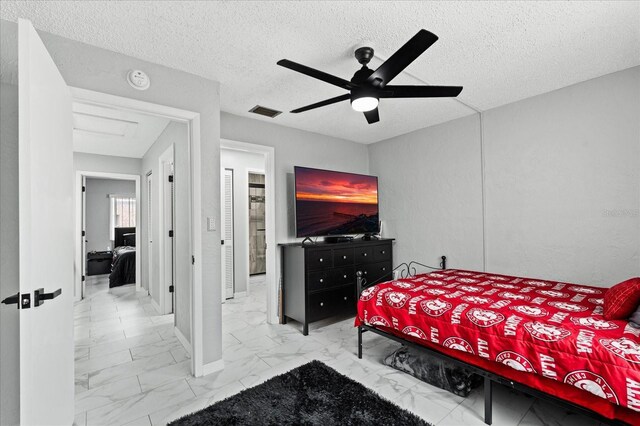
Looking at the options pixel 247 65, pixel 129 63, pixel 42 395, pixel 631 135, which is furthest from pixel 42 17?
pixel 631 135

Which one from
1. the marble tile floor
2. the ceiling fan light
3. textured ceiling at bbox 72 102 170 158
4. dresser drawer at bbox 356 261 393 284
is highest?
textured ceiling at bbox 72 102 170 158

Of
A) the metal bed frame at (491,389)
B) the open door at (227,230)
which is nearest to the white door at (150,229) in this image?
the open door at (227,230)

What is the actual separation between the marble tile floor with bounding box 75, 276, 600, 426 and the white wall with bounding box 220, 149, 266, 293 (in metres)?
1.05

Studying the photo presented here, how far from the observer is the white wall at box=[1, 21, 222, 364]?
2125 millimetres

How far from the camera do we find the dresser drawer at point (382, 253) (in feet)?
13.6

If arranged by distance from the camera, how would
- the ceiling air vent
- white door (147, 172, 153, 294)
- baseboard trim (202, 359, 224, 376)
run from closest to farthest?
baseboard trim (202, 359, 224, 376) < the ceiling air vent < white door (147, 172, 153, 294)

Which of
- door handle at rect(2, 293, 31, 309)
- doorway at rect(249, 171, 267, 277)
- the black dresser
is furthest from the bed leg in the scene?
doorway at rect(249, 171, 267, 277)

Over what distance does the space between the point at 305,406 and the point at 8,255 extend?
7.10ft

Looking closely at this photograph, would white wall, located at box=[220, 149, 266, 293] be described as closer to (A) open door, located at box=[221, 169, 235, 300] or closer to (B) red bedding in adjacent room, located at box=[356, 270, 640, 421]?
(A) open door, located at box=[221, 169, 235, 300]

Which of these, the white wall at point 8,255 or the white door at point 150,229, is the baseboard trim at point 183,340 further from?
the white door at point 150,229

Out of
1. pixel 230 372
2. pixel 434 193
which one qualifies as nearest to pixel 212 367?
pixel 230 372

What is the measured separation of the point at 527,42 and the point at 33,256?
3312 millimetres

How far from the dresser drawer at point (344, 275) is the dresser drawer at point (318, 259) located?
16 centimetres

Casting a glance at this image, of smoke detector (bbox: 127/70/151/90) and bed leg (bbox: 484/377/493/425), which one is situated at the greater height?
smoke detector (bbox: 127/70/151/90)
